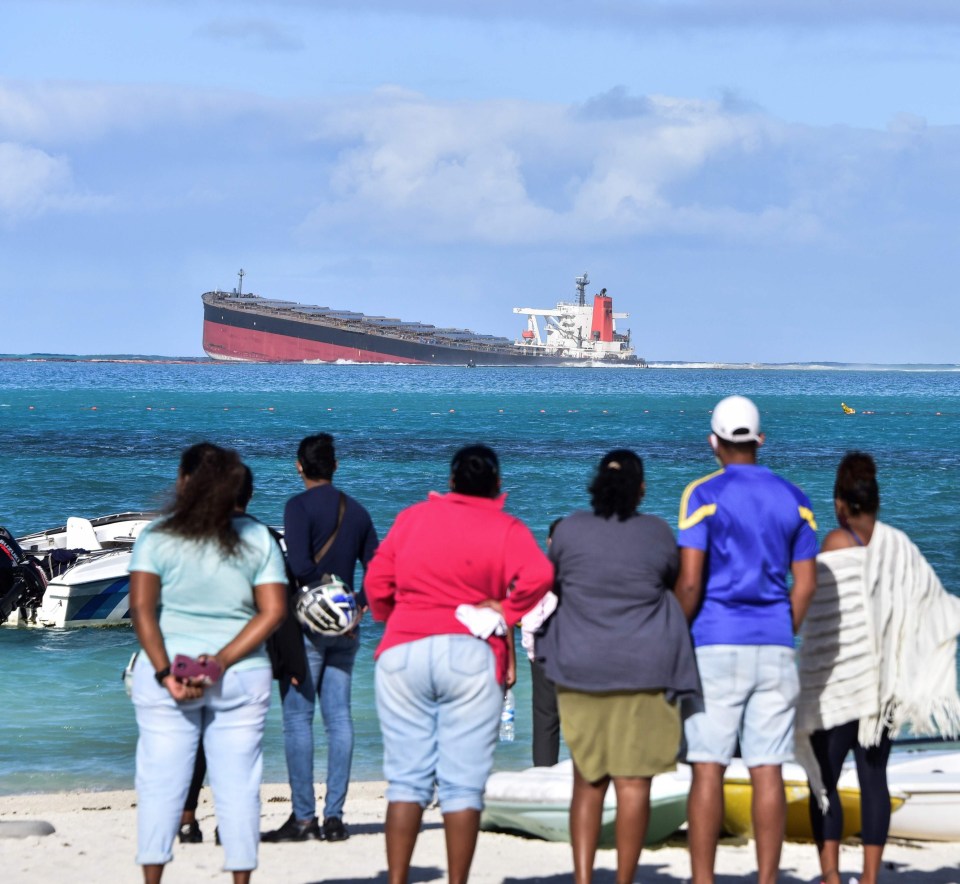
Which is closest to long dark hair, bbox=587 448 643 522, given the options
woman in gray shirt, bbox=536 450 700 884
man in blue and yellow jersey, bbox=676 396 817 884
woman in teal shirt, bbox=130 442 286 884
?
woman in gray shirt, bbox=536 450 700 884

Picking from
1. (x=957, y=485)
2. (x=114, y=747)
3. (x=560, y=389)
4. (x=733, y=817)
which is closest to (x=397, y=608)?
(x=733, y=817)

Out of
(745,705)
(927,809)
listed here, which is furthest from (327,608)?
(927,809)

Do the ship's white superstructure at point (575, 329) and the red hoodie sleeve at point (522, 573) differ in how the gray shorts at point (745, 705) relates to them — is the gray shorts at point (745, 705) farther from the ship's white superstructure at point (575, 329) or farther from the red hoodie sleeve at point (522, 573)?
the ship's white superstructure at point (575, 329)

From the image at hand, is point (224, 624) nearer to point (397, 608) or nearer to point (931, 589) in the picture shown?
point (397, 608)

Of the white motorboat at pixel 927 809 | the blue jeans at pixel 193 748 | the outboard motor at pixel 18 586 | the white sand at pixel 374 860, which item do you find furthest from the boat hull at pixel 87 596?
the blue jeans at pixel 193 748

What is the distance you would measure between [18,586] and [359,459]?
87.5ft

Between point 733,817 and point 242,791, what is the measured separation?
255 centimetres

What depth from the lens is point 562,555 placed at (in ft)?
14.9

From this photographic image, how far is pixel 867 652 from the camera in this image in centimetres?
476

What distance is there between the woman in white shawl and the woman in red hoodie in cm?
98

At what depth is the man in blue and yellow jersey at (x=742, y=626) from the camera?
4.55 m

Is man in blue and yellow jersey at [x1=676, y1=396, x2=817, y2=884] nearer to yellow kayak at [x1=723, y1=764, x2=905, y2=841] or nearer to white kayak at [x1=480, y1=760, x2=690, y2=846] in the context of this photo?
Answer: white kayak at [x1=480, y1=760, x2=690, y2=846]

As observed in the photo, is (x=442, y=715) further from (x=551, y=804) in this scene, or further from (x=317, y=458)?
(x=551, y=804)

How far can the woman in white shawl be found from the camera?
476 cm
